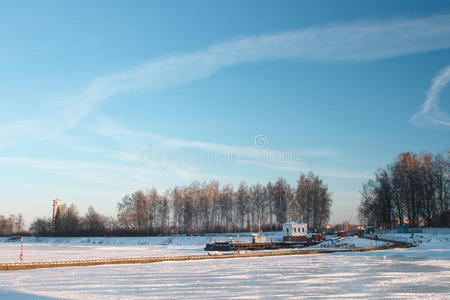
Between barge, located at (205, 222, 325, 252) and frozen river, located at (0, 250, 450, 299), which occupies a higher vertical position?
frozen river, located at (0, 250, 450, 299)

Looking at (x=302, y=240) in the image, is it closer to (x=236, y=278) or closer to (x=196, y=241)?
(x=196, y=241)

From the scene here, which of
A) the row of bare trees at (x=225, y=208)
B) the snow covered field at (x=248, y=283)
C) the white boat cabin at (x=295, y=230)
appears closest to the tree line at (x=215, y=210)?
the row of bare trees at (x=225, y=208)

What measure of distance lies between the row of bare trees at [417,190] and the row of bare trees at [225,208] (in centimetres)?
1238

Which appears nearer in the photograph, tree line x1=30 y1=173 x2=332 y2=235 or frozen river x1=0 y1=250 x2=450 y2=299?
frozen river x1=0 y1=250 x2=450 y2=299

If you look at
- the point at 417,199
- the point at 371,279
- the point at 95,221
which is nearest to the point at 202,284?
the point at 371,279

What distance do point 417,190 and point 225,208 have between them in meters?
41.9

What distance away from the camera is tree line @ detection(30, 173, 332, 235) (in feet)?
268

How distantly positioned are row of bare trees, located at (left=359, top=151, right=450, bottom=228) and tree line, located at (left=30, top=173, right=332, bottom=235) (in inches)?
485

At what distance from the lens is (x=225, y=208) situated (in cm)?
9212

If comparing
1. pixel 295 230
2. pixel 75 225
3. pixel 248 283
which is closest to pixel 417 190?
pixel 295 230

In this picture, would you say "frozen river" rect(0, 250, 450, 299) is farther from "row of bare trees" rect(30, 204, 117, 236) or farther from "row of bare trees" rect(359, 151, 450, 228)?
"row of bare trees" rect(30, 204, 117, 236)

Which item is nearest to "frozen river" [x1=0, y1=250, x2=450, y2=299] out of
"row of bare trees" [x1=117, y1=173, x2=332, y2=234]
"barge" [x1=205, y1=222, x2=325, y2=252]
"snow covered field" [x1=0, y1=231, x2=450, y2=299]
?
"snow covered field" [x1=0, y1=231, x2=450, y2=299]

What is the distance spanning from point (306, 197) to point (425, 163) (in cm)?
2352

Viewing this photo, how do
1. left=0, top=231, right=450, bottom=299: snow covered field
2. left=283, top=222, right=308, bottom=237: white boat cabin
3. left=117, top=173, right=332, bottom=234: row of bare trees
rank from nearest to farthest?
left=0, top=231, right=450, bottom=299: snow covered field < left=283, top=222, right=308, bottom=237: white boat cabin < left=117, top=173, right=332, bottom=234: row of bare trees
